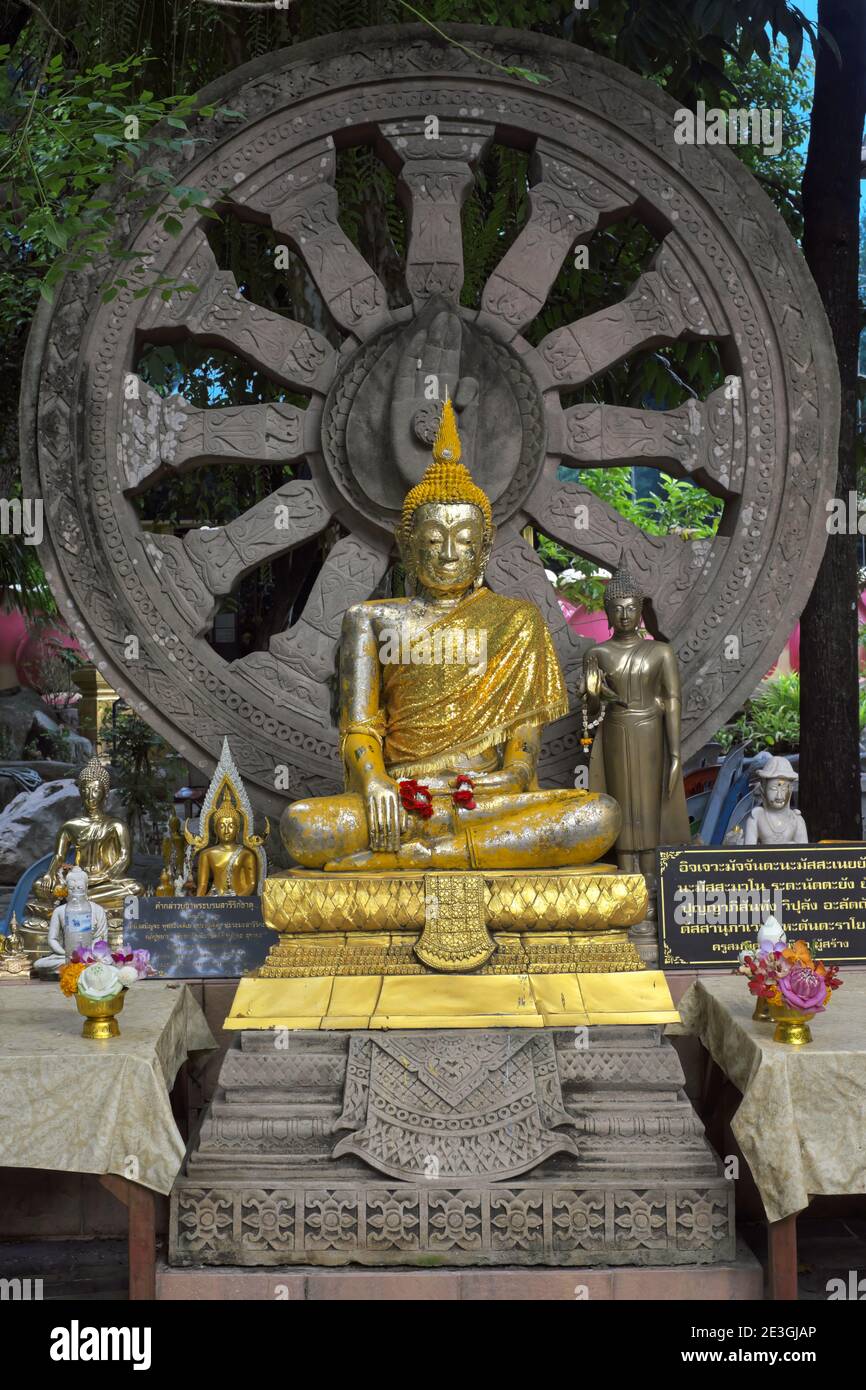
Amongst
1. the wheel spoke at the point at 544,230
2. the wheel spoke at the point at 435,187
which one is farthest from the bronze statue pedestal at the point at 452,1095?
the wheel spoke at the point at 435,187

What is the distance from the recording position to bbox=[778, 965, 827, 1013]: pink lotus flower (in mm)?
4547

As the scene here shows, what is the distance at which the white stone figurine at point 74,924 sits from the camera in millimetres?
5898

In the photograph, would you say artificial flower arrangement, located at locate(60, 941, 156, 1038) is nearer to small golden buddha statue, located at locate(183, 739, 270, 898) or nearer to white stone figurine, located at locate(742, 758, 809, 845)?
small golden buddha statue, located at locate(183, 739, 270, 898)

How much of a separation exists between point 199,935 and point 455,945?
1.12 metres

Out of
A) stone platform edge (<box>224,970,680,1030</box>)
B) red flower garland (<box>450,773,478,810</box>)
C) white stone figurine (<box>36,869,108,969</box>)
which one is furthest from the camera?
red flower garland (<box>450,773,478,810</box>)

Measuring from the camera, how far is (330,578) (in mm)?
7719

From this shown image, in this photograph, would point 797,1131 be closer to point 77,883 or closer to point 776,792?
point 776,792

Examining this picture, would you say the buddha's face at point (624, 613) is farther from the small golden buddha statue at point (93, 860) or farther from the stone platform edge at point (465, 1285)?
the stone platform edge at point (465, 1285)

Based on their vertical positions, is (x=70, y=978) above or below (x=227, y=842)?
below

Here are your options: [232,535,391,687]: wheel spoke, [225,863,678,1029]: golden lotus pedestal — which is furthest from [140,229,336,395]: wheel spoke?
[225,863,678,1029]: golden lotus pedestal

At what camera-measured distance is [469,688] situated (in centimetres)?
665

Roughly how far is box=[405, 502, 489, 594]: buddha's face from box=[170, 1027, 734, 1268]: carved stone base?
2.29 metres

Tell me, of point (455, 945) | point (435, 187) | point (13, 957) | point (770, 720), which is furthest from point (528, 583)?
point (770, 720)

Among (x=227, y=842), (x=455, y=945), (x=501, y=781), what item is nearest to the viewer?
(x=455, y=945)
